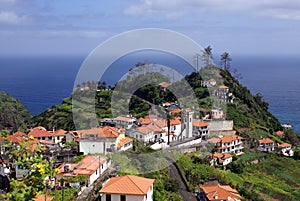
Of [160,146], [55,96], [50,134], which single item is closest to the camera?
[160,146]

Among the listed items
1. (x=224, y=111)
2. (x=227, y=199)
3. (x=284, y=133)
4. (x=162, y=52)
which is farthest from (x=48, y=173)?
(x=284, y=133)

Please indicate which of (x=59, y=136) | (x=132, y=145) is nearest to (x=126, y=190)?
(x=132, y=145)

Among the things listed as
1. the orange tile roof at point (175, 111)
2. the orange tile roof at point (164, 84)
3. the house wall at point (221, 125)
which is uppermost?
the orange tile roof at point (164, 84)

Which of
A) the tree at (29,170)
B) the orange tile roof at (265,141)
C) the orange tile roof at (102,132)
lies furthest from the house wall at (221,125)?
the tree at (29,170)

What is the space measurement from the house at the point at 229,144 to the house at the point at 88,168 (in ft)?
27.4

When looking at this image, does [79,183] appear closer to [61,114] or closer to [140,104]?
[140,104]

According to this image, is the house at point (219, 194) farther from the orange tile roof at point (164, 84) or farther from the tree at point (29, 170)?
the tree at point (29, 170)

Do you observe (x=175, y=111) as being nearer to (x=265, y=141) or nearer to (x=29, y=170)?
(x=265, y=141)

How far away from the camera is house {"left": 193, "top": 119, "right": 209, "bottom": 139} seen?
1660 cm

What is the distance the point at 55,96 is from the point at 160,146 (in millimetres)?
44393

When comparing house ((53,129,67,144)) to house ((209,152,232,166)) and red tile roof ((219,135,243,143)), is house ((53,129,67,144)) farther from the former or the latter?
red tile roof ((219,135,243,143))

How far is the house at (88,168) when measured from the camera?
9.50m

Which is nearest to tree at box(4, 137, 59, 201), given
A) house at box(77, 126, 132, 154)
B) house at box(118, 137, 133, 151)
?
house at box(77, 126, 132, 154)

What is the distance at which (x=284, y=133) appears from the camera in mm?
24109
